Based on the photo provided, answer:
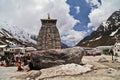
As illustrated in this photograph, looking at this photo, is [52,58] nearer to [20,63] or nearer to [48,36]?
[20,63]

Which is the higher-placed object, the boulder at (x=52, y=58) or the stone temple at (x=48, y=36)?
the stone temple at (x=48, y=36)

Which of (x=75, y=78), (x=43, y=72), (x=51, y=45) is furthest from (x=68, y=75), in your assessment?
(x=51, y=45)

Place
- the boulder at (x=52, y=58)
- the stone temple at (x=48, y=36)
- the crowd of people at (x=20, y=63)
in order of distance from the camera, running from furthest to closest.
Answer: the stone temple at (x=48, y=36) < the crowd of people at (x=20, y=63) < the boulder at (x=52, y=58)

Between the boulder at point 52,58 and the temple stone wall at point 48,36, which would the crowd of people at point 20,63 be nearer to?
the boulder at point 52,58

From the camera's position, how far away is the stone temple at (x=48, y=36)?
85562mm

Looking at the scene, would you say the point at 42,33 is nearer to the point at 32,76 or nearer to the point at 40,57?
the point at 40,57

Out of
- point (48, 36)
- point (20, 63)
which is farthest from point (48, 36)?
point (20, 63)

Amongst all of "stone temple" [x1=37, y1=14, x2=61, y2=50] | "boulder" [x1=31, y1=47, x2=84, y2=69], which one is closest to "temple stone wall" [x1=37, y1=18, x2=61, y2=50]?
"stone temple" [x1=37, y1=14, x2=61, y2=50]

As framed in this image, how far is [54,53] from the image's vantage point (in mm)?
32625

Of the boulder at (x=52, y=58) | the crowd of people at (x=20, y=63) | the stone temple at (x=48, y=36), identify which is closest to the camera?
the boulder at (x=52, y=58)

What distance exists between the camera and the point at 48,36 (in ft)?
286

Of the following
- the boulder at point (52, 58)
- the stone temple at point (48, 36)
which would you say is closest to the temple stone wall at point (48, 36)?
the stone temple at point (48, 36)

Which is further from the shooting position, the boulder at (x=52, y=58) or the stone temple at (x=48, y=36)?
the stone temple at (x=48, y=36)

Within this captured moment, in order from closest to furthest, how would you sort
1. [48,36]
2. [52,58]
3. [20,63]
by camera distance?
[52,58] → [20,63] → [48,36]
